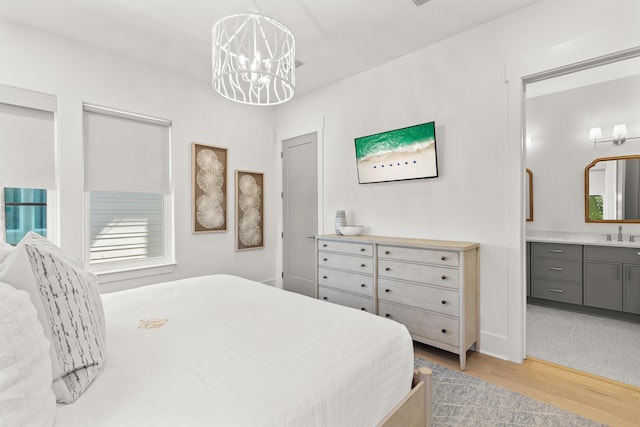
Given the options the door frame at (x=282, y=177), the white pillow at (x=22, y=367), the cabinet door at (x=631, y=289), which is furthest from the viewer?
the door frame at (x=282, y=177)

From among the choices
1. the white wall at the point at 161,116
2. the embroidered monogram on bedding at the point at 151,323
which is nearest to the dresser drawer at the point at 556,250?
the white wall at the point at 161,116

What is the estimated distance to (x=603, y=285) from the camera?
3.32 meters

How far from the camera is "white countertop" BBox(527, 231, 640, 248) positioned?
324 centimetres

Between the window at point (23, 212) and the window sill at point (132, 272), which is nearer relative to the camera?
the window at point (23, 212)

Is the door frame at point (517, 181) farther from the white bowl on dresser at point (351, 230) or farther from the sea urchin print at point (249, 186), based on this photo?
the sea urchin print at point (249, 186)

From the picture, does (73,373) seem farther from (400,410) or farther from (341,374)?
(400,410)

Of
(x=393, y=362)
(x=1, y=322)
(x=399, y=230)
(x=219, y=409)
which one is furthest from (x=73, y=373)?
(x=399, y=230)

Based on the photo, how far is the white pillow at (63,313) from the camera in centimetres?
90

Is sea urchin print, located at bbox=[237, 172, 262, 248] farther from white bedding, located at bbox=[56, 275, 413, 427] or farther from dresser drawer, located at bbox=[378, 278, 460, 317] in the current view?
white bedding, located at bbox=[56, 275, 413, 427]

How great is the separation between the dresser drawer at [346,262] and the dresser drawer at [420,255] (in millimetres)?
183

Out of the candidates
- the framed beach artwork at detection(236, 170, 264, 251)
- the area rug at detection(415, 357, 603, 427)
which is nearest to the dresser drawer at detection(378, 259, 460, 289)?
the area rug at detection(415, 357, 603, 427)

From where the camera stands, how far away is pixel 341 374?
3.57 feet

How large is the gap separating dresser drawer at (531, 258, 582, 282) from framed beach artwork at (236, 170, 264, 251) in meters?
3.60

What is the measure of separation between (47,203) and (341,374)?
10.1ft
